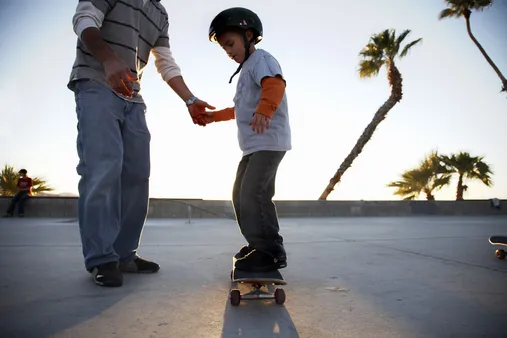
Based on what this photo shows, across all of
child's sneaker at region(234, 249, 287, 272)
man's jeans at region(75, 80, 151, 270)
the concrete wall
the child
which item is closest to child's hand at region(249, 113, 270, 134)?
the child

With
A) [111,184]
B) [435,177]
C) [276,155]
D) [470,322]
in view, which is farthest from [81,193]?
[435,177]

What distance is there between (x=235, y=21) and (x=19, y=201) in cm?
1048

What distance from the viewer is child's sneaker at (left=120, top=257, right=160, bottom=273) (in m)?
2.27

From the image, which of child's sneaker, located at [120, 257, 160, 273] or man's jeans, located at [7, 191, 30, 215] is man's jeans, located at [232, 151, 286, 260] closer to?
child's sneaker, located at [120, 257, 160, 273]

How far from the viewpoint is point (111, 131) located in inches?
A: 82.2

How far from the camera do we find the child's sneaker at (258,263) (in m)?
1.69

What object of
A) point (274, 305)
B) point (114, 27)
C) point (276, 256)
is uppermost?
point (114, 27)

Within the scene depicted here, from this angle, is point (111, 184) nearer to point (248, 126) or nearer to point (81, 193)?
point (81, 193)

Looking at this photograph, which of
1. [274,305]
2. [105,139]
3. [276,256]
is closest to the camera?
[274,305]

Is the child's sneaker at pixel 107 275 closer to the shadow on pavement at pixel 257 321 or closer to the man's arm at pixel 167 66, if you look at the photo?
the shadow on pavement at pixel 257 321

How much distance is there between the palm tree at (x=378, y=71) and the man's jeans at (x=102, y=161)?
51.7 feet

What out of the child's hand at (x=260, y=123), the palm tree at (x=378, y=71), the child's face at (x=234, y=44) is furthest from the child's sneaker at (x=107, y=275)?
the palm tree at (x=378, y=71)

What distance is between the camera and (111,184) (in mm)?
2068

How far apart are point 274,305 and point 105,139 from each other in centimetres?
138
